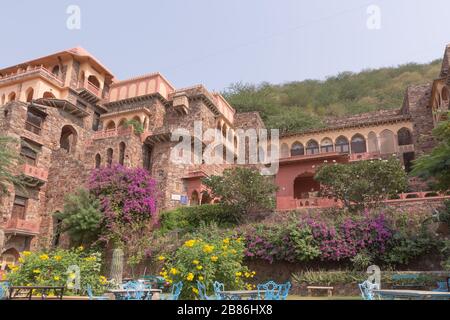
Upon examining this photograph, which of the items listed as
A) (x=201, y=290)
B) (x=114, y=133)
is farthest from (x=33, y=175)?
(x=201, y=290)

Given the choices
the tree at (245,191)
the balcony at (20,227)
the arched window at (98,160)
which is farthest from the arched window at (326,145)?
the balcony at (20,227)

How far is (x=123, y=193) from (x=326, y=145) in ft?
56.4

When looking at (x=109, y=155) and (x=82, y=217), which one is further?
(x=109, y=155)

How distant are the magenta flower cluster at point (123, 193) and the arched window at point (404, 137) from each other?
1957cm

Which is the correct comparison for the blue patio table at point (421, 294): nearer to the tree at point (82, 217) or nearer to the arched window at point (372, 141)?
the tree at point (82, 217)

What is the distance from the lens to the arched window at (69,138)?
29.4 metres

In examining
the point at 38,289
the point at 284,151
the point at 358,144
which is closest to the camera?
the point at 38,289

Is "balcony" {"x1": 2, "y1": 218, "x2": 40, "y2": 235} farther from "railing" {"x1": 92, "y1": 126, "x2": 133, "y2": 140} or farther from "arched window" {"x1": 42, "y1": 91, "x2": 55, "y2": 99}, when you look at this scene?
"arched window" {"x1": 42, "y1": 91, "x2": 55, "y2": 99}

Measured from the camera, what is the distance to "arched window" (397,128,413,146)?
1130 inches

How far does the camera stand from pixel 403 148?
2791cm

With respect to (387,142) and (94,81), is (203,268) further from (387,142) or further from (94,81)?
(94,81)

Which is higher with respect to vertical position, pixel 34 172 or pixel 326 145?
pixel 326 145

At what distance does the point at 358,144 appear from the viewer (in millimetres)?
29531
